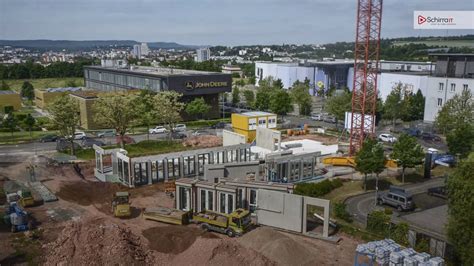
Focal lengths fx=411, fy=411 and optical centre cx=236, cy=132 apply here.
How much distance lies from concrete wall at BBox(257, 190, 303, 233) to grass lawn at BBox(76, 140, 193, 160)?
16116mm

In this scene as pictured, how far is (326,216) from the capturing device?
58.9 feet

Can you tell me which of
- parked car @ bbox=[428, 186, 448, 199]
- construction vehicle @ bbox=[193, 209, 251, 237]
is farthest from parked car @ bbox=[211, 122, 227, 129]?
construction vehicle @ bbox=[193, 209, 251, 237]

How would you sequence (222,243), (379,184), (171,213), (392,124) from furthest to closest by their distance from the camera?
(392,124)
(379,184)
(171,213)
(222,243)

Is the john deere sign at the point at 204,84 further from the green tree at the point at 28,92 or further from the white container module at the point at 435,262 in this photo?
the white container module at the point at 435,262

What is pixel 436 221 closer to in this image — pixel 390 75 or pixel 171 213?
pixel 171 213

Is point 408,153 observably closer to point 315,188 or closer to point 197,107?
point 315,188

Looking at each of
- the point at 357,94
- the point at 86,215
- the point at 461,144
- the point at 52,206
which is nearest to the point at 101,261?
the point at 86,215

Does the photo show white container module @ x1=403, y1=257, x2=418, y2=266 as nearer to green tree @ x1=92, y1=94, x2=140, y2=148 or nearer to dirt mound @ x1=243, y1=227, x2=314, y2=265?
dirt mound @ x1=243, y1=227, x2=314, y2=265

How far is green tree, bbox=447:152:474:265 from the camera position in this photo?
13820mm

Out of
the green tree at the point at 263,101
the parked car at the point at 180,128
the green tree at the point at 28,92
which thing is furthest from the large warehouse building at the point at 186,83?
the green tree at the point at 28,92

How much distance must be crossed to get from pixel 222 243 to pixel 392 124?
39.4 metres

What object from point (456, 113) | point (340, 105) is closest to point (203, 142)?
point (340, 105)

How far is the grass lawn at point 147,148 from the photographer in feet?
110

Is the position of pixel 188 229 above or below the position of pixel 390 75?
below
